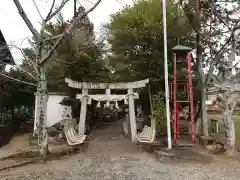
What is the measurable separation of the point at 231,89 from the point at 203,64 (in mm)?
3871

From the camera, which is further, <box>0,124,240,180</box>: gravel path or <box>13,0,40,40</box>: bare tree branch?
<box>13,0,40,40</box>: bare tree branch

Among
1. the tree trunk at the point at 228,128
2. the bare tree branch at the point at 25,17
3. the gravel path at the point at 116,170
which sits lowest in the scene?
the gravel path at the point at 116,170

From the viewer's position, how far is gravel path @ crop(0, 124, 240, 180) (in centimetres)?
709

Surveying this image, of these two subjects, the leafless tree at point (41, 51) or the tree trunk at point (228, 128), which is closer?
the leafless tree at point (41, 51)

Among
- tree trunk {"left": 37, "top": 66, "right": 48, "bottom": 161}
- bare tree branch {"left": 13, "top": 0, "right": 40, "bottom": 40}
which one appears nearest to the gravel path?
tree trunk {"left": 37, "top": 66, "right": 48, "bottom": 161}

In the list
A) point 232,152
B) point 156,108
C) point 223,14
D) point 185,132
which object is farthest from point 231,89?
point 185,132

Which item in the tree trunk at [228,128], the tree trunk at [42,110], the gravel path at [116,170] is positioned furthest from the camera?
the tree trunk at [228,128]

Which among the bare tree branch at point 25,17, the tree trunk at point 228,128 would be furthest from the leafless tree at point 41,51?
the tree trunk at point 228,128

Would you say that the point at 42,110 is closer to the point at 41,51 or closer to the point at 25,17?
the point at 41,51

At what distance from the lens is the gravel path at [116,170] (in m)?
7.09

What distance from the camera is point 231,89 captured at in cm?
1010

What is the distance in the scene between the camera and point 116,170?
7703 millimetres

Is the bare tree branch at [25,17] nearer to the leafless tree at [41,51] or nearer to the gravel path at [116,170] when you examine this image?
the leafless tree at [41,51]

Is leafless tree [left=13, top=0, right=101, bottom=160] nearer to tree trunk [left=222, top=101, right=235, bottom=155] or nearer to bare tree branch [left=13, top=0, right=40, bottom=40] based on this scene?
bare tree branch [left=13, top=0, right=40, bottom=40]
